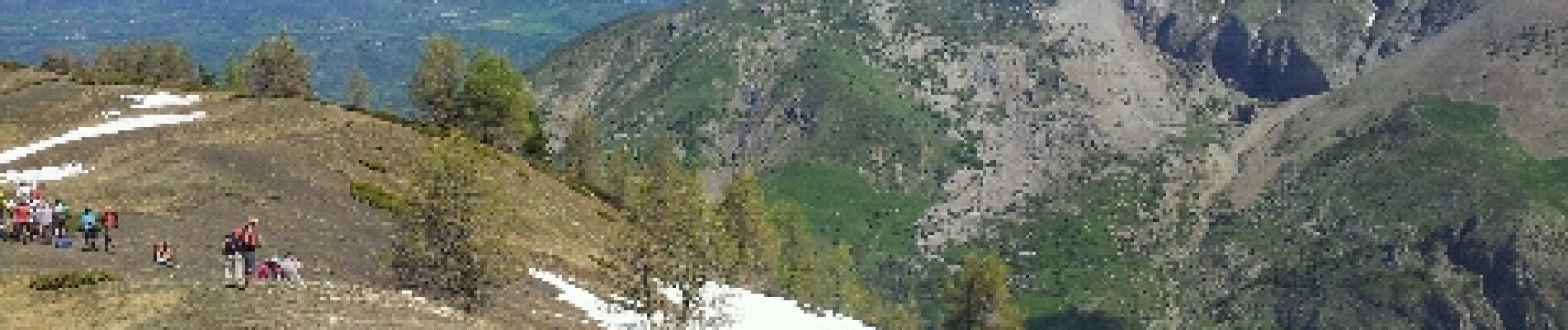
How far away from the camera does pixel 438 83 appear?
12012 cm

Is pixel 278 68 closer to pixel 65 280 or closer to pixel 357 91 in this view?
pixel 357 91

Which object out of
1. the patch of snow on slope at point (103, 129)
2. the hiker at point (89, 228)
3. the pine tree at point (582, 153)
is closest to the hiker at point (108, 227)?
the hiker at point (89, 228)

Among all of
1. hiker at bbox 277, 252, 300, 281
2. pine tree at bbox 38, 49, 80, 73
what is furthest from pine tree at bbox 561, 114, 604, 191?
hiker at bbox 277, 252, 300, 281

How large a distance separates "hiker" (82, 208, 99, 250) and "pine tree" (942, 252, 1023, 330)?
76226mm

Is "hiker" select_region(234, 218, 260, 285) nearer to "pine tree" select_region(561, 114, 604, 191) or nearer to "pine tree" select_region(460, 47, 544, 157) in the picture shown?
"pine tree" select_region(460, 47, 544, 157)

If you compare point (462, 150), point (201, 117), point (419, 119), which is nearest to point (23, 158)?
point (201, 117)

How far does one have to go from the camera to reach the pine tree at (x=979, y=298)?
114m

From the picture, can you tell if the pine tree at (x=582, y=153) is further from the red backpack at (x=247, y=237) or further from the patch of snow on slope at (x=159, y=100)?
the red backpack at (x=247, y=237)

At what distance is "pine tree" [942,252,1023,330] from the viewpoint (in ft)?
374

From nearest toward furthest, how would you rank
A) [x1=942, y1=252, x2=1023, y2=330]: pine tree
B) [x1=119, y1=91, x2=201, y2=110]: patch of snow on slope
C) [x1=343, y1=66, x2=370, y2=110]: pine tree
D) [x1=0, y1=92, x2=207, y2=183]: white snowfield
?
[x1=0, y1=92, x2=207, y2=183]: white snowfield → [x1=119, y1=91, x2=201, y2=110]: patch of snow on slope → [x1=942, y1=252, x2=1023, y2=330]: pine tree → [x1=343, y1=66, x2=370, y2=110]: pine tree

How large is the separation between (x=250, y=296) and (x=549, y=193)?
50909 millimetres

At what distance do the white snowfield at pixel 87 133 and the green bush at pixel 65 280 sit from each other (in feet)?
83.5

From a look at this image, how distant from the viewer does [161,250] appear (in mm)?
46688

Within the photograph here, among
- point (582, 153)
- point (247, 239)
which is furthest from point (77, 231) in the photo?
point (582, 153)
